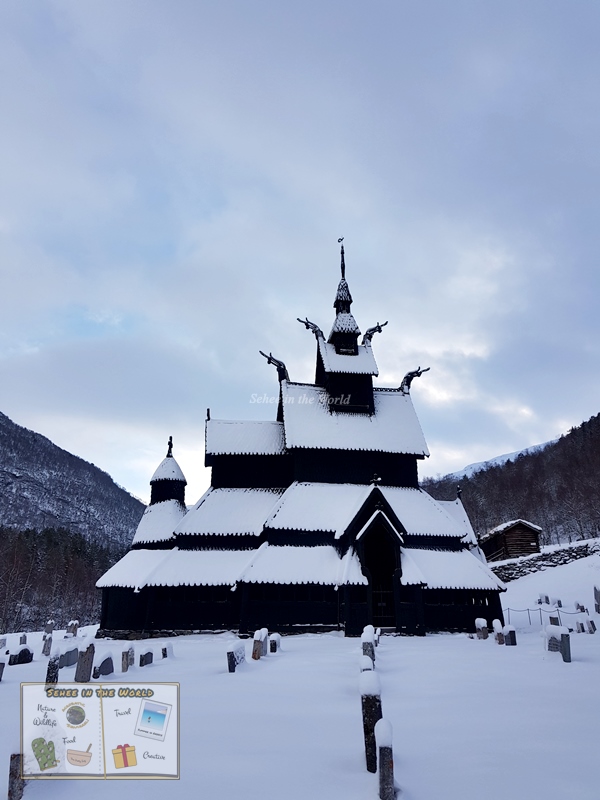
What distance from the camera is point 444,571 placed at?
26.3 meters

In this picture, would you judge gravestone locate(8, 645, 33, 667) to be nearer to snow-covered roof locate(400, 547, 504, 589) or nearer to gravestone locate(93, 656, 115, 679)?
gravestone locate(93, 656, 115, 679)

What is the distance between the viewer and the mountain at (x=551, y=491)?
73.3 meters

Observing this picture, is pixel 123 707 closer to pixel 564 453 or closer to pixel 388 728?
pixel 388 728

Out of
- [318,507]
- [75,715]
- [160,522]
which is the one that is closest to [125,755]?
[75,715]

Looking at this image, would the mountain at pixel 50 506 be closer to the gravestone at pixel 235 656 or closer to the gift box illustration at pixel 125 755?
the gravestone at pixel 235 656

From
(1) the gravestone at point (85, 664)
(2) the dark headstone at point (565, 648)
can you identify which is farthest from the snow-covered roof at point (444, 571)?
(1) the gravestone at point (85, 664)

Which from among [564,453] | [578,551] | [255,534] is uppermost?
[564,453]

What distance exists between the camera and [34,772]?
17.8ft

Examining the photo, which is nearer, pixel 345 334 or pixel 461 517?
pixel 461 517

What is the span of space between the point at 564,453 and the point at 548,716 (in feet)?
338

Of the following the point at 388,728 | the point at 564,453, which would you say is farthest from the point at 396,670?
the point at 564,453

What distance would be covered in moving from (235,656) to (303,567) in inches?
511

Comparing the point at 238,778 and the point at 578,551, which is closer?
the point at 238,778

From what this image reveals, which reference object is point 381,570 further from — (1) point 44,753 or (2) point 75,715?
(1) point 44,753
